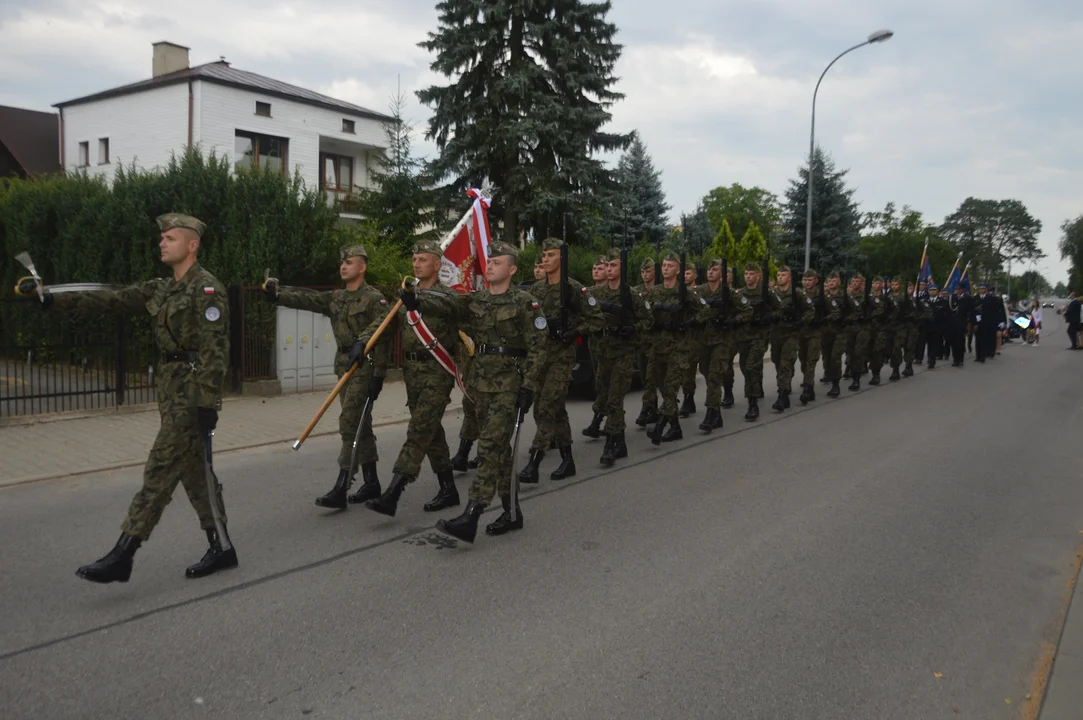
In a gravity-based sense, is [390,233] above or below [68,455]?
above

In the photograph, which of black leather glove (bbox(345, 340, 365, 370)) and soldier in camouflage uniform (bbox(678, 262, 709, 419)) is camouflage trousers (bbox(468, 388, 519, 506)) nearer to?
black leather glove (bbox(345, 340, 365, 370))

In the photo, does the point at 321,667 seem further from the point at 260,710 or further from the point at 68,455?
the point at 68,455

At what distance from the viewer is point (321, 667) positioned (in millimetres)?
4043

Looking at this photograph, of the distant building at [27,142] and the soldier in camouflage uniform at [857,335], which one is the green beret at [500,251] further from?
the distant building at [27,142]

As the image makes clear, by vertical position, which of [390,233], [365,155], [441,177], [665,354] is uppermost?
[365,155]

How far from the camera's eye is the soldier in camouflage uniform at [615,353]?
8.82m

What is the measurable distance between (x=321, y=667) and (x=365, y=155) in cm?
3276

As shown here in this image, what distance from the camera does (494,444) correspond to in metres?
6.07

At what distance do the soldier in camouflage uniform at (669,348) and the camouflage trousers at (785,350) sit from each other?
3102mm

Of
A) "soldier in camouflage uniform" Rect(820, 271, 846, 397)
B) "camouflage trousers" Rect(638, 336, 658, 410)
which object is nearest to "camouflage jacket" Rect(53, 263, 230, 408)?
"camouflage trousers" Rect(638, 336, 658, 410)

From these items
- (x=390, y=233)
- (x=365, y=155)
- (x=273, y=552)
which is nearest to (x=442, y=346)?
(x=273, y=552)

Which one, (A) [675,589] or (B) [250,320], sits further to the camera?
(B) [250,320]

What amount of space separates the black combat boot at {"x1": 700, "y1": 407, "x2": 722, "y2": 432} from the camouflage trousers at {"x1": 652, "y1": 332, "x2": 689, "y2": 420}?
0.88 meters

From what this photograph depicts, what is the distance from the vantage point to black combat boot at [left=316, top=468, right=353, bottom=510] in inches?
262
